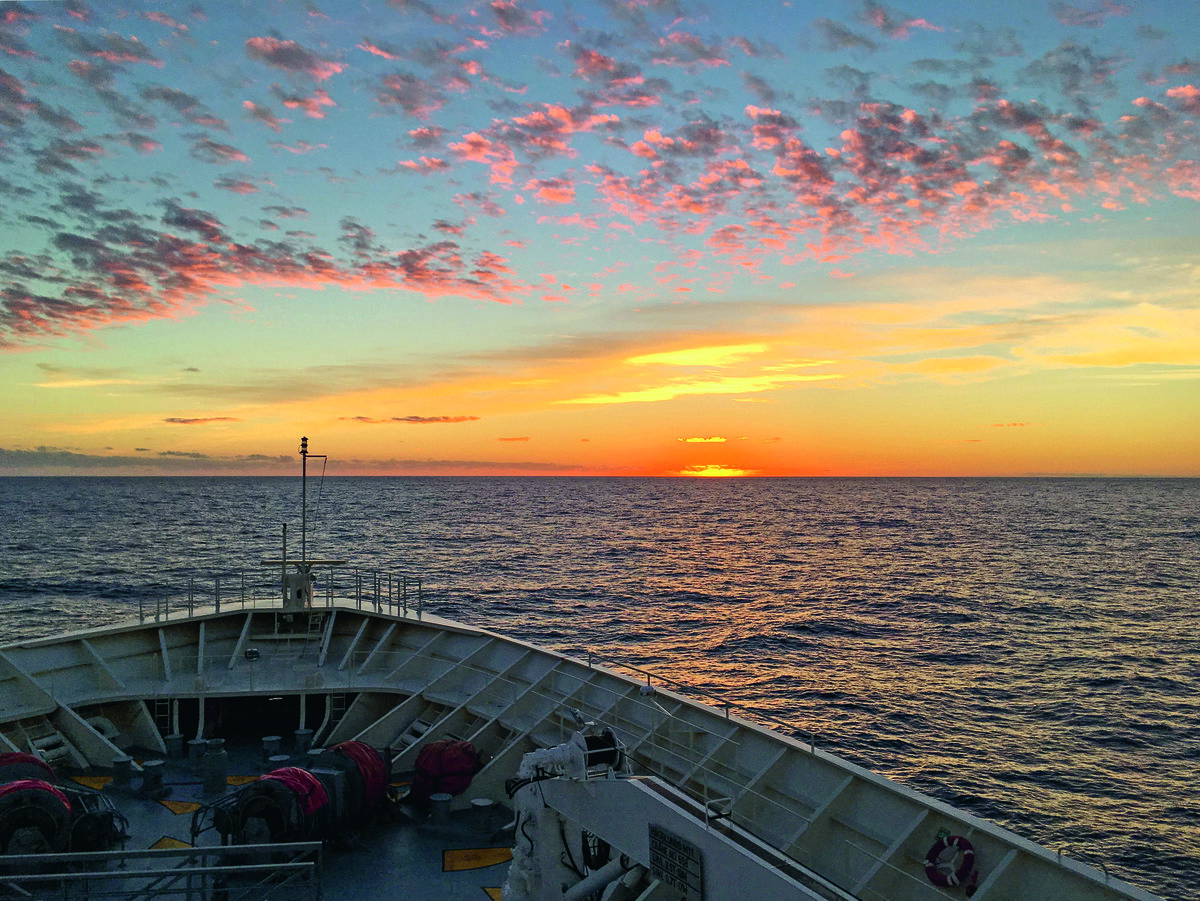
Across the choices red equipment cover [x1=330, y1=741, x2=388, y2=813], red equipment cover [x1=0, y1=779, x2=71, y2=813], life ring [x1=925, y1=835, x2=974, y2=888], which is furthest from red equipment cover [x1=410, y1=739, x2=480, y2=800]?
life ring [x1=925, y1=835, x2=974, y2=888]

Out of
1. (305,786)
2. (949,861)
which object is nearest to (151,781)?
(305,786)

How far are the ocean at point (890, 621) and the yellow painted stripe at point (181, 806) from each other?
22291mm

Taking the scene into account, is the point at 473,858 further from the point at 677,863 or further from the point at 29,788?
the point at 29,788

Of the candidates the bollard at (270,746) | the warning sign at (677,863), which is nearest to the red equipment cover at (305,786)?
the bollard at (270,746)

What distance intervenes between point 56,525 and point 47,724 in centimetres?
13968

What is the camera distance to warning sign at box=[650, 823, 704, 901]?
26.3 ft

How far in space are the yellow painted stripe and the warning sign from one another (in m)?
10.8

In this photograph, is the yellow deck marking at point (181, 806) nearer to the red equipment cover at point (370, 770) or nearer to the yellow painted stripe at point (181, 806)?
the yellow painted stripe at point (181, 806)

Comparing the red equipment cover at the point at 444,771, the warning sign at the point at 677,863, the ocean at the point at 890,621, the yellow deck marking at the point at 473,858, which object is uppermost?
the warning sign at the point at 677,863

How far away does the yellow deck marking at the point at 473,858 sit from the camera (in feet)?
43.7

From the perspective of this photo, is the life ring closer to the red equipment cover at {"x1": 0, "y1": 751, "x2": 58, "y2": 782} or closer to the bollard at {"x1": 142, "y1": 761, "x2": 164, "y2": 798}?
the bollard at {"x1": 142, "y1": 761, "x2": 164, "y2": 798}

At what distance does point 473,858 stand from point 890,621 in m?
49.0

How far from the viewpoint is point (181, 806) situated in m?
15.5

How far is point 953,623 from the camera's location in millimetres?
56094
